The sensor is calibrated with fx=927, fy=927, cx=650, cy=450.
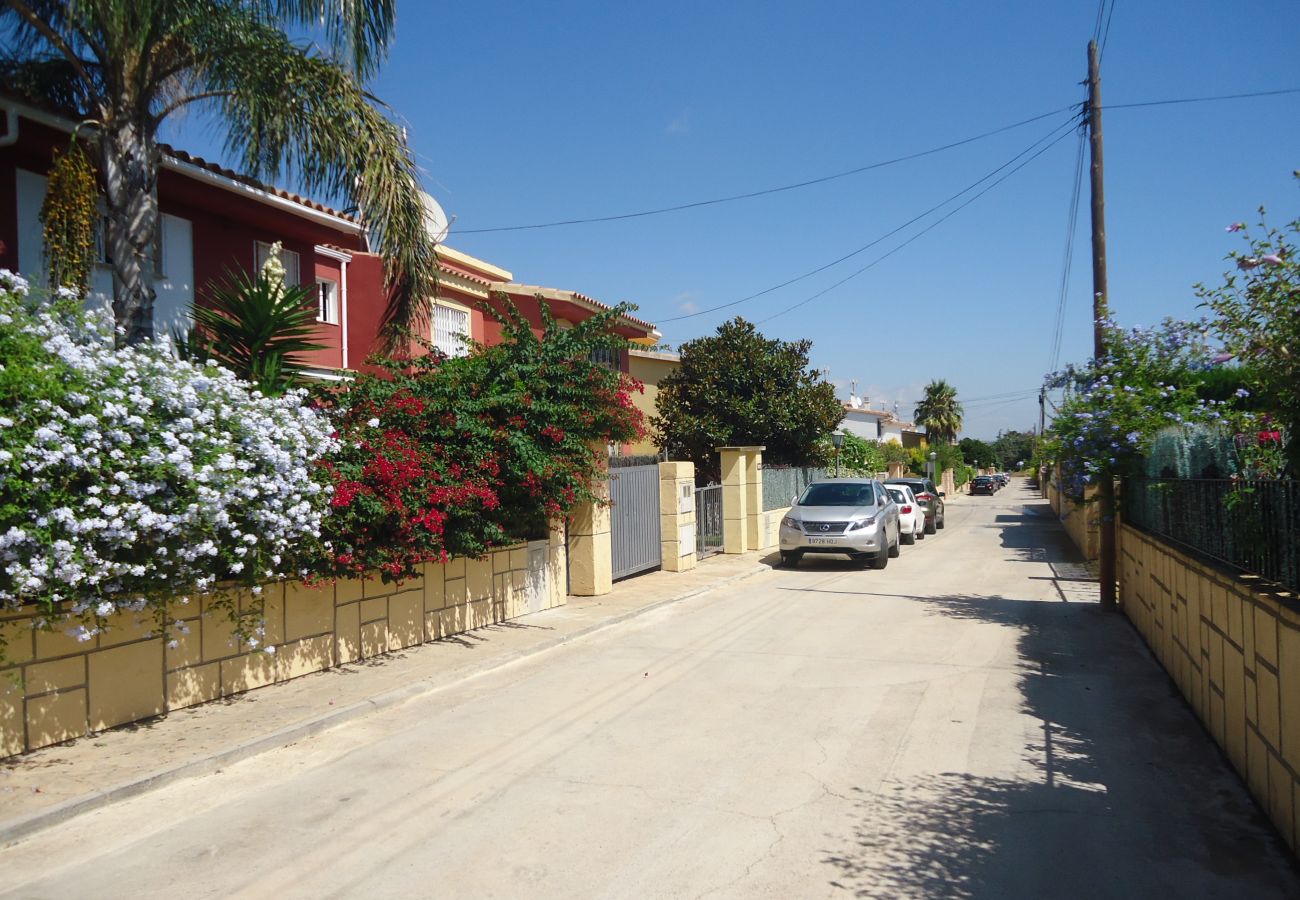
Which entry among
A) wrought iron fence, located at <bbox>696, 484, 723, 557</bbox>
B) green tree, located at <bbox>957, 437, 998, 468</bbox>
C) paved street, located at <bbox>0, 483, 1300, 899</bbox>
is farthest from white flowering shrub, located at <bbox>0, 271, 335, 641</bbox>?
green tree, located at <bbox>957, 437, 998, 468</bbox>

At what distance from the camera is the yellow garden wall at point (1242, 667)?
177 inches

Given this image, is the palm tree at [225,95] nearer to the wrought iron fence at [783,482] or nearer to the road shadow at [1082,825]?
the road shadow at [1082,825]

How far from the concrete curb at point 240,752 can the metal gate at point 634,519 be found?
493 cm

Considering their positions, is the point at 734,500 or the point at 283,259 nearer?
the point at 283,259

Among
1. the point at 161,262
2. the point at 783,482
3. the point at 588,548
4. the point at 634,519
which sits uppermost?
the point at 161,262

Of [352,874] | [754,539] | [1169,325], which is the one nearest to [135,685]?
[352,874]

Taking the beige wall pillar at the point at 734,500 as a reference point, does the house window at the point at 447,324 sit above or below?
above

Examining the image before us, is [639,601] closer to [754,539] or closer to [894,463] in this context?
[754,539]

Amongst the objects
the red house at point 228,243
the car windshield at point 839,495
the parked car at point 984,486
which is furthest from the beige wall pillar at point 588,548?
the parked car at point 984,486

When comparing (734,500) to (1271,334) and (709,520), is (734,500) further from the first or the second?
(1271,334)

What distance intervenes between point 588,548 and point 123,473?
8253 millimetres

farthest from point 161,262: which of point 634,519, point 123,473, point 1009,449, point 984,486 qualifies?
point 1009,449

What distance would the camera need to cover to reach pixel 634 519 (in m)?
15.9

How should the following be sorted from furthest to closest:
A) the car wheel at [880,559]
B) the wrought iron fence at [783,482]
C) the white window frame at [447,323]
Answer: the wrought iron fence at [783,482] → the white window frame at [447,323] → the car wheel at [880,559]
